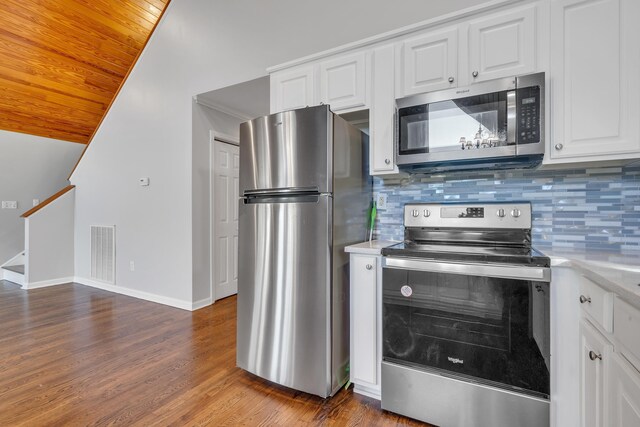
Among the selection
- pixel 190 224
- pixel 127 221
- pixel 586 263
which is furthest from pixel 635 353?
pixel 127 221

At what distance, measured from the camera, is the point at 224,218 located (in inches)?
149

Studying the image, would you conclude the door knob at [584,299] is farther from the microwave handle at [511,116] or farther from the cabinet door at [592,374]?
the microwave handle at [511,116]

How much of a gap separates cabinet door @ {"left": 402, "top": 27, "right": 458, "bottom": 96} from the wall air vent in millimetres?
4217

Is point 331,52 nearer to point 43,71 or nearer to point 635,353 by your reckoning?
point 635,353

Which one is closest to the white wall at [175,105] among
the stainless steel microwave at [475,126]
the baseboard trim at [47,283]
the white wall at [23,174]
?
the baseboard trim at [47,283]

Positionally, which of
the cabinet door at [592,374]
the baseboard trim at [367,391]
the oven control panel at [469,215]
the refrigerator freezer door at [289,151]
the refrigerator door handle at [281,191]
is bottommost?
the baseboard trim at [367,391]

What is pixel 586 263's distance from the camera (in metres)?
1.24

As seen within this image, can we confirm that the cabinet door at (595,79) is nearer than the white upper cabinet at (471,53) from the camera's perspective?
Yes

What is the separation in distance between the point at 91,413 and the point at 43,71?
4.35 metres

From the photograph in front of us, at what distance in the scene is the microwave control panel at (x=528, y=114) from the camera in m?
1.51

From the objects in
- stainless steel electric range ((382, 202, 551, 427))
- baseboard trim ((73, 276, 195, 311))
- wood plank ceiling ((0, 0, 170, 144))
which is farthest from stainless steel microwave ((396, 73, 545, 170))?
wood plank ceiling ((0, 0, 170, 144))

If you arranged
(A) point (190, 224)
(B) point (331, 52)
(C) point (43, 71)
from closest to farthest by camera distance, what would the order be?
(B) point (331, 52) < (A) point (190, 224) < (C) point (43, 71)

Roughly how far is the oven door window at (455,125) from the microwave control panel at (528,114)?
61 millimetres

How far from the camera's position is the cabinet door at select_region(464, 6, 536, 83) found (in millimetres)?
1582
